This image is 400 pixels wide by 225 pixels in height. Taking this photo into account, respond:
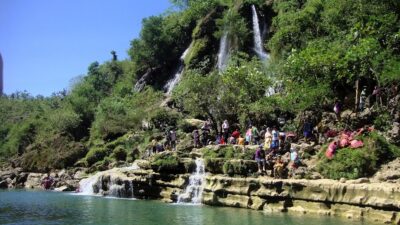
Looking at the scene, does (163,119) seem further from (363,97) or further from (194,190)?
(363,97)

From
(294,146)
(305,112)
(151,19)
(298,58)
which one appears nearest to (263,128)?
(305,112)

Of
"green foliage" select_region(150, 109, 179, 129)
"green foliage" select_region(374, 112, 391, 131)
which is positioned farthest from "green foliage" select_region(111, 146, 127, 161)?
"green foliage" select_region(374, 112, 391, 131)

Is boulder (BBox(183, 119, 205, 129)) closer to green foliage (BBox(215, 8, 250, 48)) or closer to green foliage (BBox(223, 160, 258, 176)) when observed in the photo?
green foliage (BBox(215, 8, 250, 48))

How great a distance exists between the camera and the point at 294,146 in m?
25.2

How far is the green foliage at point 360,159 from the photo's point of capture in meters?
21.6

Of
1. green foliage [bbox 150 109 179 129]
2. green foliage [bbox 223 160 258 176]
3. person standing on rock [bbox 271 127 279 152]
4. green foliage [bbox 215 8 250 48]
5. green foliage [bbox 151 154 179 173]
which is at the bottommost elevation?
green foliage [bbox 223 160 258 176]

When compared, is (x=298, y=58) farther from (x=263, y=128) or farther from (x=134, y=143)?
(x=134, y=143)

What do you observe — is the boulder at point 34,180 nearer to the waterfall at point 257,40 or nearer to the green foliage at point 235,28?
the green foliage at point 235,28

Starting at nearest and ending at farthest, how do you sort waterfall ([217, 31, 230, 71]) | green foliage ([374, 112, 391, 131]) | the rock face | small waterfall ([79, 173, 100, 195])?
the rock face < green foliage ([374, 112, 391, 131]) < small waterfall ([79, 173, 100, 195]) < waterfall ([217, 31, 230, 71])

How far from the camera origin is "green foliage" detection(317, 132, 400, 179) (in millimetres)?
21594

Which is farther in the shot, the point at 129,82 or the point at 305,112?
the point at 129,82

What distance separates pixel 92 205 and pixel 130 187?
4355 mm

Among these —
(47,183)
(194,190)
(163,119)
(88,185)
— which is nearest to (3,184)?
Result: (47,183)

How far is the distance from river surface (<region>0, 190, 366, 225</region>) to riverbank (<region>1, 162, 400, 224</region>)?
2.74 ft
